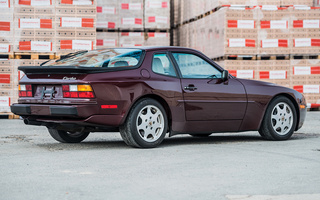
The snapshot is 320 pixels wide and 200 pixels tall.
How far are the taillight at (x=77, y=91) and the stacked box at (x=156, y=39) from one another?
10.9 m

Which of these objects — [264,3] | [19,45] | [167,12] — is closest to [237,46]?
[264,3]

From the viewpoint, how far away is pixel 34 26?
14.3m

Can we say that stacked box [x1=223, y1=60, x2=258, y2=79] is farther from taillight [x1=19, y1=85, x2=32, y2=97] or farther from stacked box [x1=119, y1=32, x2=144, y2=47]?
taillight [x1=19, y1=85, x2=32, y2=97]

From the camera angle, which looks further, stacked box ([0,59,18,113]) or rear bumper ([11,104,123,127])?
stacked box ([0,59,18,113])

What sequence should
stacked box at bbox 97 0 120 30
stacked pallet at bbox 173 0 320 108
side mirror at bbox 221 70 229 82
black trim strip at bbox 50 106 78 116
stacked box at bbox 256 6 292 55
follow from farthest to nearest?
stacked box at bbox 97 0 120 30 < stacked box at bbox 256 6 292 55 < stacked pallet at bbox 173 0 320 108 < side mirror at bbox 221 70 229 82 < black trim strip at bbox 50 106 78 116

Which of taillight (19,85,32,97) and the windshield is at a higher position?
the windshield

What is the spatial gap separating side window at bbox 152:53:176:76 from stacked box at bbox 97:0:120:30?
31.8 feet

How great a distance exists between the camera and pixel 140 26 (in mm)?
17609

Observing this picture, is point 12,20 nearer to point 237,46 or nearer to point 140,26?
point 140,26

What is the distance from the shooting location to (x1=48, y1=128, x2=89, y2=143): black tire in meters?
8.14

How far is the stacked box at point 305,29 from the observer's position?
613 inches

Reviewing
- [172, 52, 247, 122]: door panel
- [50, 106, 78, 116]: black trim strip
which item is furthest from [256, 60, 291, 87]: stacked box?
[50, 106, 78, 116]: black trim strip

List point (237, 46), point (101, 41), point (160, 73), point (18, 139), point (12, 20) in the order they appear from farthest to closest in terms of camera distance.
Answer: point (101, 41)
point (237, 46)
point (12, 20)
point (18, 139)
point (160, 73)

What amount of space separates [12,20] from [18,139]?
20.1ft
